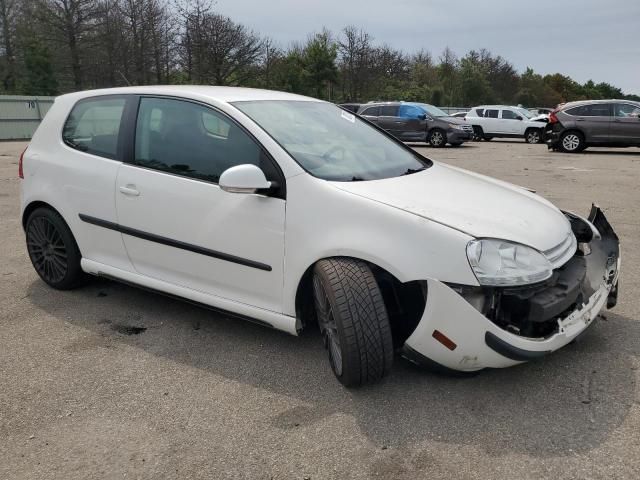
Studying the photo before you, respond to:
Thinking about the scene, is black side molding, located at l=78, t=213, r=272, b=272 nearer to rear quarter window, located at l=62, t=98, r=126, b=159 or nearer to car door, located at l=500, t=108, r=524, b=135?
rear quarter window, located at l=62, t=98, r=126, b=159

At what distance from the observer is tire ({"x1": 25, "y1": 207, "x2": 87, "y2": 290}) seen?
4074mm

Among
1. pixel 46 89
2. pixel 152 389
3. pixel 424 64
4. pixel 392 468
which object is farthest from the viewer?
pixel 424 64

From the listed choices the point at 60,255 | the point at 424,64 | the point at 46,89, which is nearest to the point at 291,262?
the point at 60,255

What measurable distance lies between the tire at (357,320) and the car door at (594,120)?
646 inches

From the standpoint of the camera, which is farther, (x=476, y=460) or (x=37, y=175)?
(x=37, y=175)

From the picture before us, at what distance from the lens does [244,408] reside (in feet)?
8.92

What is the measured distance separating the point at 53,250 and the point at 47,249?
0.08m

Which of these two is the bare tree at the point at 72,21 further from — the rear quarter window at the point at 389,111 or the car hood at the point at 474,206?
the car hood at the point at 474,206

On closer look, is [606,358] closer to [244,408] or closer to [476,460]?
[476,460]

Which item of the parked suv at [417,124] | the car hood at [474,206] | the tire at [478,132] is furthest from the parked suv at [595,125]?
the car hood at [474,206]

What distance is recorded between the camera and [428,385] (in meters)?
2.87

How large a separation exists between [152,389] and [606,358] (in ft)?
8.28

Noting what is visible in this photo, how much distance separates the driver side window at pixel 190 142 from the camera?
10.5 feet

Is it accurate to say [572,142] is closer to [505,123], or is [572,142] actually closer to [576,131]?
[576,131]
